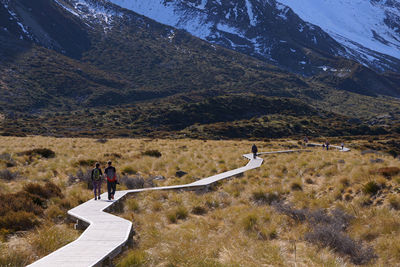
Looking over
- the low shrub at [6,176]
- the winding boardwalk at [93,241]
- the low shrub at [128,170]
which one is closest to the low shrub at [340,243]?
the winding boardwalk at [93,241]

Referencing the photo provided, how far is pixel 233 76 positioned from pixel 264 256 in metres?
167

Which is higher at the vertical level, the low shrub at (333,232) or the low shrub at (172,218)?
the low shrub at (333,232)

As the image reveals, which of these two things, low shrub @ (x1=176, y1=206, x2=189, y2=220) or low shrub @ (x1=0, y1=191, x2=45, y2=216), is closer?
low shrub @ (x1=0, y1=191, x2=45, y2=216)

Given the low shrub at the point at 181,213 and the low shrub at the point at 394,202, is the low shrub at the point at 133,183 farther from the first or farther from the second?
the low shrub at the point at 394,202

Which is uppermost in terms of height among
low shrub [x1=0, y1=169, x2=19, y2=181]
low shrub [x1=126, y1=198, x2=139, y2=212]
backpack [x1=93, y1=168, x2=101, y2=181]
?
backpack [x1=93, y1=168, x2=101, y2=181]

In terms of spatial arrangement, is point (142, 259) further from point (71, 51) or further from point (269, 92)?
point (71, 51)

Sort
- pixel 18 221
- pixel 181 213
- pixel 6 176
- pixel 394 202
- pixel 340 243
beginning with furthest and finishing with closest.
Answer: pixel 6 176 → pixel 181 213 → pixel 394 202 → pixel 18 221 → pixel 340 243

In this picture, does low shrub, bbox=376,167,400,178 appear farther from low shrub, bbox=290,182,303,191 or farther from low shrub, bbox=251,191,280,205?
low shrub, bbox=251,191,280,205

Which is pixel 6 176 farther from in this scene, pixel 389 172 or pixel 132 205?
pixel 389 172

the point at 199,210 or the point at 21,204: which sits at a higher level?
Answer: the point at 199,210

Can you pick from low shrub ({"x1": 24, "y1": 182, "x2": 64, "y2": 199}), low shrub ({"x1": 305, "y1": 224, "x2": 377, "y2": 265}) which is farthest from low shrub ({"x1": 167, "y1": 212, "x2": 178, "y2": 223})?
low shrub ({"x1": 24, "y1": 182, "x2": 64, "y2": 199})

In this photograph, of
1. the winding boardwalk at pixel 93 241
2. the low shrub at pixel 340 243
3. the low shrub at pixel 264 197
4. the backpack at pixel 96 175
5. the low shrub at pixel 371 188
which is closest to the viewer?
the winding boardwalk at pixel 93 241

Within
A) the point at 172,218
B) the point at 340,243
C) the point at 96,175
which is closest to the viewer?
the point at 340,243

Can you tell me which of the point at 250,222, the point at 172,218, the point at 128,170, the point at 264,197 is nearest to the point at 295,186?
the point at 264,197
